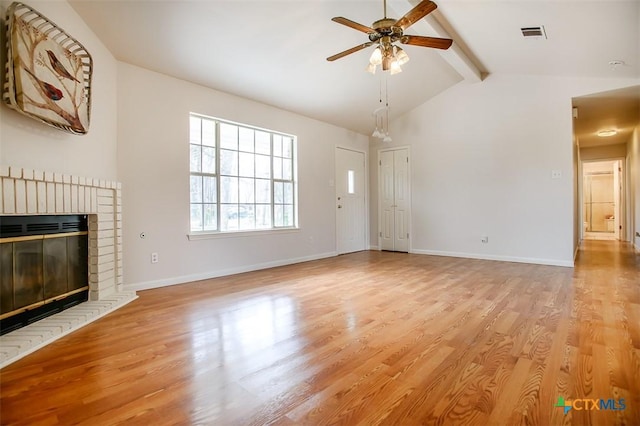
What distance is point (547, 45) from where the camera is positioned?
3.83 metres

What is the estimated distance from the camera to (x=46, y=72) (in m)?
2.40

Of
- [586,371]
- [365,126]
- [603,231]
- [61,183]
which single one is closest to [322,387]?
[586,371]

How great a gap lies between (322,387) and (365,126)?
563 centimetres

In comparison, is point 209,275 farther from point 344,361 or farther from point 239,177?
point 344,361

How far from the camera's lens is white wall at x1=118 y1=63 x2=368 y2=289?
3551mm

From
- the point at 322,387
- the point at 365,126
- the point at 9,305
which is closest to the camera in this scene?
the point at 322,387

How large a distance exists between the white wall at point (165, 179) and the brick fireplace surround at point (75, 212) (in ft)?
0.73

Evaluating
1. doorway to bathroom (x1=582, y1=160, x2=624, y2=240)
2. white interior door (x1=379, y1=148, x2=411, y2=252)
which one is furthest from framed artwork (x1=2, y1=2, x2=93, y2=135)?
doorway to bathroom (x1=582, y1=160, x2=624, y2=240)

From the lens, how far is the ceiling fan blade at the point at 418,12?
2357mm

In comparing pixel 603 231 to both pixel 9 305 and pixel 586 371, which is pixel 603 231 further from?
pixel 9 305

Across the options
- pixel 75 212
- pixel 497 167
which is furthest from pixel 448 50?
pixel 75 212

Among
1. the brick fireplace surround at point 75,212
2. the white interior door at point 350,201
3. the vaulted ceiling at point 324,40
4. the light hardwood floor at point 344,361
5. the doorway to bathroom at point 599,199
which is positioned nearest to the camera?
the light hardwood floor at point 344,361

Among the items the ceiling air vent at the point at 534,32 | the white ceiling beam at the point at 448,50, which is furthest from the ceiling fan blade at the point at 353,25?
the ceiling air vent at the point at 534,32

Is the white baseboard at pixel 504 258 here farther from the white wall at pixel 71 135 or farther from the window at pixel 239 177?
the white wall at pixel 71 135
